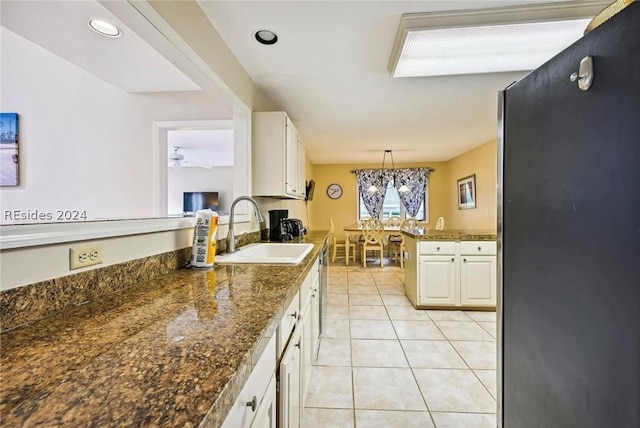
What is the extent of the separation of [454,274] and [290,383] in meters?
2.74

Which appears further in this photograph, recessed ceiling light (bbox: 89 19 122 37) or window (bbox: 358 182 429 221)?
window (bbox: 358 182 429 221)

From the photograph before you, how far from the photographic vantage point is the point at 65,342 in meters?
0.65

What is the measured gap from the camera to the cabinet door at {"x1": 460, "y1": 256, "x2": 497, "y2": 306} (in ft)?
10.8

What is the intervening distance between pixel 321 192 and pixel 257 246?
5.50m

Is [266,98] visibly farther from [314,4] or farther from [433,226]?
[433,226]

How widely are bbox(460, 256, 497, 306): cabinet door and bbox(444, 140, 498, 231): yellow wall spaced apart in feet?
5.83

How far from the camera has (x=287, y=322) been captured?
1.14m

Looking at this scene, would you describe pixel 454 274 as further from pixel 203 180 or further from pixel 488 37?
pixel 203 180

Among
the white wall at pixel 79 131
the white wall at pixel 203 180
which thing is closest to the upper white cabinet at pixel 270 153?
the white wall at pixel 79 131

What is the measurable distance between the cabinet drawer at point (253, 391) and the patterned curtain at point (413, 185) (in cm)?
691

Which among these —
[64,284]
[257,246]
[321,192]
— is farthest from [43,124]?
[321,192]

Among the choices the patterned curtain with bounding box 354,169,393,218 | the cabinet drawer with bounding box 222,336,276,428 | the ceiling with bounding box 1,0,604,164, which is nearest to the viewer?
the cabinet drawer with bounding box 222,336,276,428

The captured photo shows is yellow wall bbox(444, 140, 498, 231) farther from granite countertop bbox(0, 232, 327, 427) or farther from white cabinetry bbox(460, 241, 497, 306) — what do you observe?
granite countertop bbox(0, 232, 327, 427)

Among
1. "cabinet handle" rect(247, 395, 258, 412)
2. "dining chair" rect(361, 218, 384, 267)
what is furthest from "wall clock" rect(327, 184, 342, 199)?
"cabinet handle" rect(247, 395, 258, 412)
